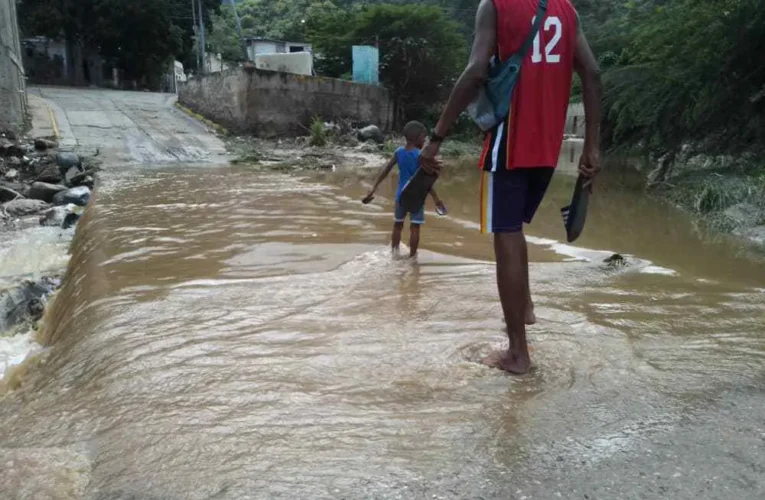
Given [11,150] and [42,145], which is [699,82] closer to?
[11,150]

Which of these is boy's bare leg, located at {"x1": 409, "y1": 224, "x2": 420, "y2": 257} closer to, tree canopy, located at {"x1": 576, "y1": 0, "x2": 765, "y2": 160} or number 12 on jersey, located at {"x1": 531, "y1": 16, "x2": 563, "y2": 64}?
number 12 on jersey, located at {"x1": 531, "y1": 16, "x2": 563, "y2": 64}

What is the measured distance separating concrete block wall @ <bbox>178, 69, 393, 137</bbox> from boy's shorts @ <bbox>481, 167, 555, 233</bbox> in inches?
666

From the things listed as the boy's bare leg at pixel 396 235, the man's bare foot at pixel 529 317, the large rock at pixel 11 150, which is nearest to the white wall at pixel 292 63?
the large rock at pixel 11 150

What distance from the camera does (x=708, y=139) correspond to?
9.67 meters

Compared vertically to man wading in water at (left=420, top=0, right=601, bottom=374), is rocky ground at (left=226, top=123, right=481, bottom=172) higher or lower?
lower

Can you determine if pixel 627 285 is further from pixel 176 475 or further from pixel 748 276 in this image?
pixel 176 475

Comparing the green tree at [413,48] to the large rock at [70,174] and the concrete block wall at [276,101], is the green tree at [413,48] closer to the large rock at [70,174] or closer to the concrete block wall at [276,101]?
the concrete block wall at [276,101]

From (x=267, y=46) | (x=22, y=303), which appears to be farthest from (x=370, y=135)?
(x=267, y=46)

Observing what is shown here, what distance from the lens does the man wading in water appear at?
2.53 metres

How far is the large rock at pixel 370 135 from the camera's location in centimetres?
1953

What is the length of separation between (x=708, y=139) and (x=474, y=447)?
9.30 meters

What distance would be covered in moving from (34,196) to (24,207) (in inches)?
33.9

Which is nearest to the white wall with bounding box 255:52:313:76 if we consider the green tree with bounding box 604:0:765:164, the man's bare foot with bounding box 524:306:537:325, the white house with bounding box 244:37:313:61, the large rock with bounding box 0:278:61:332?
Answer: the green tree with bounding box 604:0:765:164

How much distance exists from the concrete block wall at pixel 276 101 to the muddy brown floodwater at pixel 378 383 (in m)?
13.8
